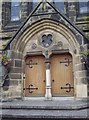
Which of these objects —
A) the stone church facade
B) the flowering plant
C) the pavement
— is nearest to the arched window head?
the stone church facade

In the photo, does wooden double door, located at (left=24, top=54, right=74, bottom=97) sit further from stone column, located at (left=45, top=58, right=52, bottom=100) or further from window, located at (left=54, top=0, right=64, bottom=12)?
window, located at (left=54, top=0, right=64, bottom=12)

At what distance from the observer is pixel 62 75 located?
8.23 m

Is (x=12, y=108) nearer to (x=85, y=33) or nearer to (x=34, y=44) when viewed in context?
(x=34, y=44)

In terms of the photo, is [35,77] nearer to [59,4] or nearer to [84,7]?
[59,4]

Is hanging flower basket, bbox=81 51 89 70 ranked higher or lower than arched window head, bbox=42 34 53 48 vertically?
lower

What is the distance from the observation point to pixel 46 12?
7.96 metres

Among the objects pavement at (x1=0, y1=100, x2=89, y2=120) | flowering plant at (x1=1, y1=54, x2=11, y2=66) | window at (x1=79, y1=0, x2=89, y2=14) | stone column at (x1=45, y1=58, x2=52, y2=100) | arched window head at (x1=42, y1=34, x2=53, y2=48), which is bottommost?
pavement at (x1=0, y1=100, x2=89, y2=120)

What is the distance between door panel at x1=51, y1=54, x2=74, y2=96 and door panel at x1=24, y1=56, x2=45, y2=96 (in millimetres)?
415

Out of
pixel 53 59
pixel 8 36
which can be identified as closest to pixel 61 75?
pixel 53 59

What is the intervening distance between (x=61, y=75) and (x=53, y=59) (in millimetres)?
664

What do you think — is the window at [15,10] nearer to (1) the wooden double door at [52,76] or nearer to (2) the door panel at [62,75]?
(1) the wooden double door at [52,76]

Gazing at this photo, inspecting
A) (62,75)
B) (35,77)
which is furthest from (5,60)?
(62,75)

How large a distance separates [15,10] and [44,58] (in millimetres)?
2426

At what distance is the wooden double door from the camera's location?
816 cm
